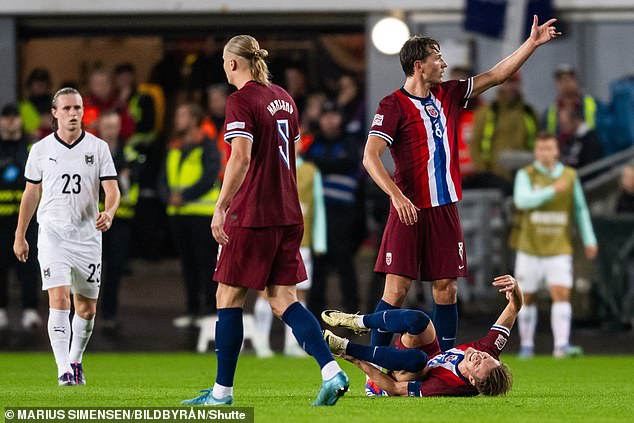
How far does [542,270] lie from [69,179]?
20.4 feet

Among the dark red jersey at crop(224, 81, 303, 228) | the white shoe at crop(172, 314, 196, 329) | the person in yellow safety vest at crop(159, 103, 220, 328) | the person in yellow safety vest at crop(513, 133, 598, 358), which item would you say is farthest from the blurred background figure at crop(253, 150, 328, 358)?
the dark red jersey at crop(224, 81, 303, 228)

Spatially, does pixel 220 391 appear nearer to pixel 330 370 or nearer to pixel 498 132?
pixel 330 370

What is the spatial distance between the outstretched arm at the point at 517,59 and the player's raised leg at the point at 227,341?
2.41 metres

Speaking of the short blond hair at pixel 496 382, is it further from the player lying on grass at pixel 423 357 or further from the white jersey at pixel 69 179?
the white jersey at pixel 69 179

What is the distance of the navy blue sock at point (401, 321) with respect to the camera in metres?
9.55

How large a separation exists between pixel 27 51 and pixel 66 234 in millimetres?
9902

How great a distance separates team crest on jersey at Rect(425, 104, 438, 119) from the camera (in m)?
10.4

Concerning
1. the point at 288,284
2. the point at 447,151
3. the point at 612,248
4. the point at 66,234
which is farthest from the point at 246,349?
the point at 288,284

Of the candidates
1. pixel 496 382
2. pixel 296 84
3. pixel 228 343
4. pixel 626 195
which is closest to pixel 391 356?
pixel 496 382

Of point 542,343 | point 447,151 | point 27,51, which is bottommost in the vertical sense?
point 542,343

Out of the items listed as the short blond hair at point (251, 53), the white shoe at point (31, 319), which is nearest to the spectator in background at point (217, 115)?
the white shoe at point (31, 319)

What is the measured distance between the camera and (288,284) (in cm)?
905

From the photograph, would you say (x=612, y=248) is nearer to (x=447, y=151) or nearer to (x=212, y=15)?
(x=212, y=15)

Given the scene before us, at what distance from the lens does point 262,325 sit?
1620 centimetres
